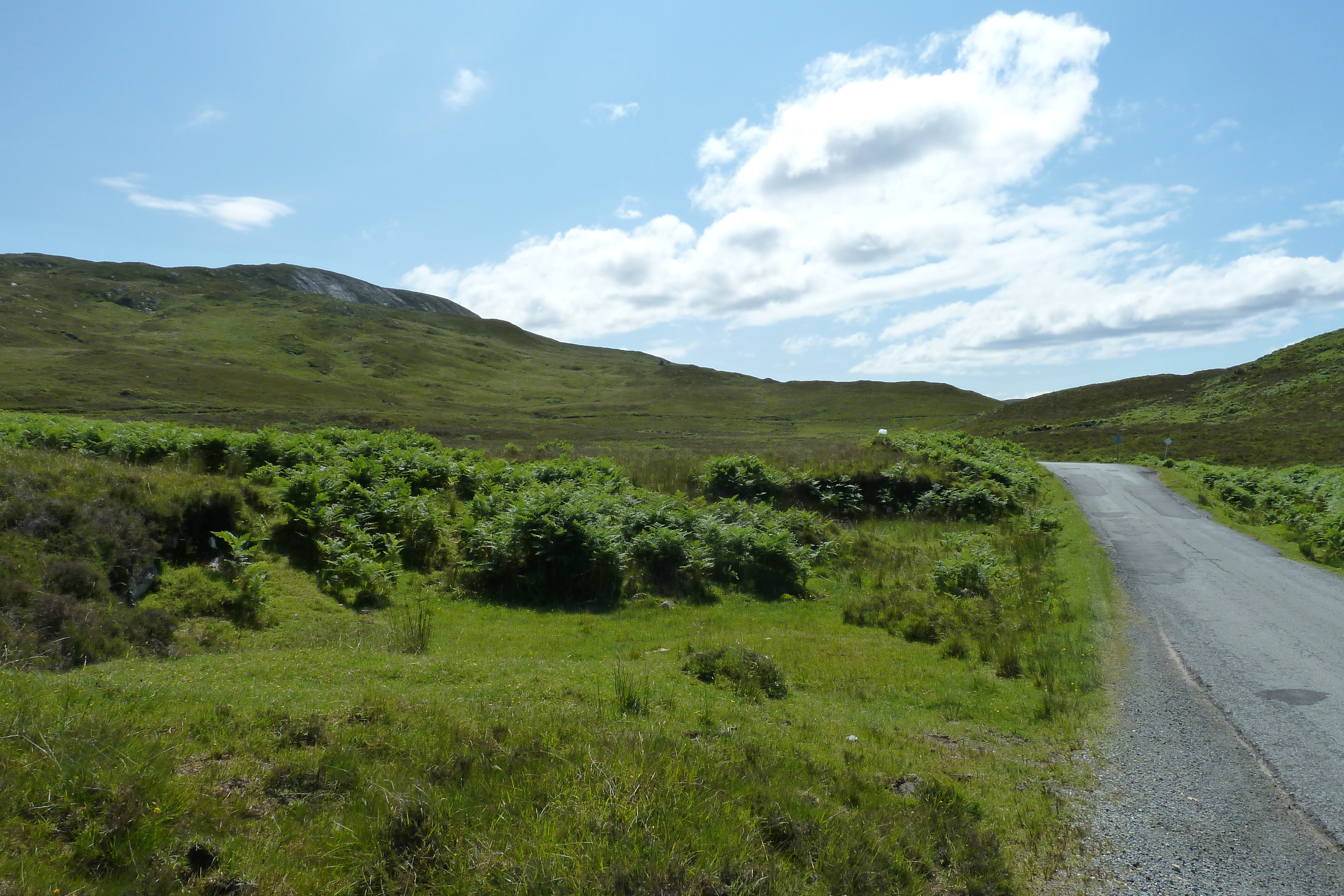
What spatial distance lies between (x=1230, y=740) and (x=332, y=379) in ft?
459

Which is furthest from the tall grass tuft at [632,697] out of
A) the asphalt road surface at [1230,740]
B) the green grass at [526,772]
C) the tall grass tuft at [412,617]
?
the asphalt road surface at [1230,740]

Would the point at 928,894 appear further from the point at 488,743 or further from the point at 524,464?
the point at 524,464

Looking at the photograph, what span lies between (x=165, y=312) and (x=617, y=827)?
193 meters

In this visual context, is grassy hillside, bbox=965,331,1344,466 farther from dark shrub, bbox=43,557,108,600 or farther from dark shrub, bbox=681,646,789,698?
dark shrub, bbox=43,557,108,600

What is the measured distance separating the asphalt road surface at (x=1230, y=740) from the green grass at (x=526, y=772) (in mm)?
557

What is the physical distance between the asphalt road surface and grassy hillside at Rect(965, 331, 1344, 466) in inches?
1811

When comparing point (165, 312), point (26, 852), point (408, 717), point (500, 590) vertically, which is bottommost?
point (500, 590)

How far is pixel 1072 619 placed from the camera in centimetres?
1254

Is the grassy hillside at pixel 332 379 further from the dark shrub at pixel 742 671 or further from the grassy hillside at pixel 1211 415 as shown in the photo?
the dark shrub at pixel 742 671

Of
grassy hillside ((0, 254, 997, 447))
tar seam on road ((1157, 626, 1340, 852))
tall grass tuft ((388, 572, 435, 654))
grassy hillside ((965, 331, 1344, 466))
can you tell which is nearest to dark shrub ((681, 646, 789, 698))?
tall grass tuft ((388, 572, 435, 654))

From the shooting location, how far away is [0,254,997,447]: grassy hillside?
73.1 m

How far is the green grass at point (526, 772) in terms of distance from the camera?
3.94 m

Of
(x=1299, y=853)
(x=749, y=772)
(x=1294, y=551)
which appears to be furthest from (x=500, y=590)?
(x=1294, y=551)

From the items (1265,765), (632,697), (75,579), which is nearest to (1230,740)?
(1265,765)
